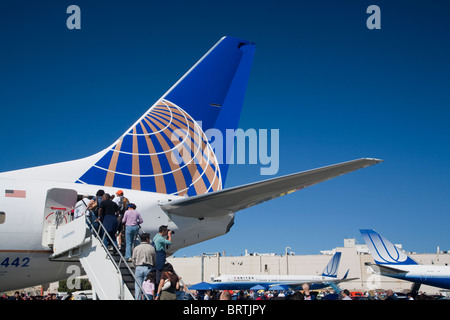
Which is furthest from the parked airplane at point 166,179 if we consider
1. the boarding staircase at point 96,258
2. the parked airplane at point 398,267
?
the parked airplane at point 398,267

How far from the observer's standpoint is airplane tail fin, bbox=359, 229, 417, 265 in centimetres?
4650

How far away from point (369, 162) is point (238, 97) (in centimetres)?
788

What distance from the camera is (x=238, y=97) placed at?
53.1 ft

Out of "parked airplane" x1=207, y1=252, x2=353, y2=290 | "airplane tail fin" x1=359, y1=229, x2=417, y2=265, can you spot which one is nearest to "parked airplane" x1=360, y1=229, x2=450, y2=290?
"airplane tail fin" x1=359, y1=229, x2=417, y2=265

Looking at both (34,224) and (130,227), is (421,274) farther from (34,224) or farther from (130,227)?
(34,224)

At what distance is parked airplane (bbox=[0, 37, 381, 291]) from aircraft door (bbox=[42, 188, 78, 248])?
24 millimetres

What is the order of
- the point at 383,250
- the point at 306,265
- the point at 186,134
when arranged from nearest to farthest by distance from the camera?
the point at 186,134 < the point at 383,250 < the point at 306,265

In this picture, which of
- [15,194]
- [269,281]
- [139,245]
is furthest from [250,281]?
[139,245]

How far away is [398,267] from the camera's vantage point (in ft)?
150

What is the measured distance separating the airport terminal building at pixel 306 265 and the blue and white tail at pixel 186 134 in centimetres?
8642

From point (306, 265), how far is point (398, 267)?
59.3m

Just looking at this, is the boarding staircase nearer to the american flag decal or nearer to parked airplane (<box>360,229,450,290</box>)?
the american flag decal

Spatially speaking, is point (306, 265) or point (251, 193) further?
point (306, 265)
